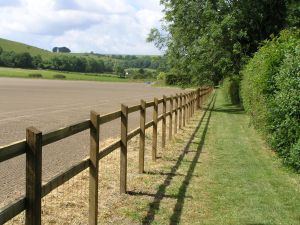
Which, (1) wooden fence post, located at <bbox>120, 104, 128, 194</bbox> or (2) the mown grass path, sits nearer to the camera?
(2) the mown grass path

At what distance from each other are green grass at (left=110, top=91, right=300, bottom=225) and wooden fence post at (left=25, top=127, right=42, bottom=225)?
2622mm

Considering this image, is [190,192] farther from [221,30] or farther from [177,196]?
[221,30]

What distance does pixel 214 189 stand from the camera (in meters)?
8.56

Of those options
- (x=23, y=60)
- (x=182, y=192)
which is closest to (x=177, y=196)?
(x=182, y=192)

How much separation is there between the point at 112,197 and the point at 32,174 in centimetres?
365

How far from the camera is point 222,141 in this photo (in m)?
15.2

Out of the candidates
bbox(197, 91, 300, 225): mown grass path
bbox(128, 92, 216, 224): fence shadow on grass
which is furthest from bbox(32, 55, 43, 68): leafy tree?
bbox(128, 92, 216, 224): fence shadow on grass

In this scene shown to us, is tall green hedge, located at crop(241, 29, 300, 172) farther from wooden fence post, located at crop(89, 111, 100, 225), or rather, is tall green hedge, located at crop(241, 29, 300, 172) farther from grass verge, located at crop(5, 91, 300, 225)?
wooden fence post, located at crop(89, 111, 100, 225)

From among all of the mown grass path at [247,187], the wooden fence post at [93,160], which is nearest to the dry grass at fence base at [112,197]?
the wooden fence post at [93,160]

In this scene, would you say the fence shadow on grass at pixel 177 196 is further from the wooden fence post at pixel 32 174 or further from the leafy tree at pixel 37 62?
the leafy tree at pixel 37 62

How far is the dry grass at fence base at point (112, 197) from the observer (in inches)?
257

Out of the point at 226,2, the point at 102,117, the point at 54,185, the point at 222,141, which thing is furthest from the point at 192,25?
the point at 54,185

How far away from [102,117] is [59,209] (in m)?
1.33

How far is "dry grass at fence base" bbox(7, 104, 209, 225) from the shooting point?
6.52 metres
